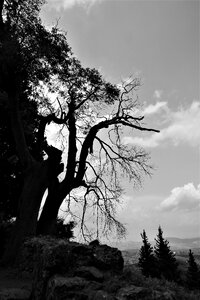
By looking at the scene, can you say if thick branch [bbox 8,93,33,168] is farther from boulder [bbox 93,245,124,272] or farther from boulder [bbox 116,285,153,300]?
boulder [bbox 116,285,153,300]

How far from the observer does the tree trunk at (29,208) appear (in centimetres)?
1528

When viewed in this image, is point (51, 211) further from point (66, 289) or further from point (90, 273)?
point (66, 289)

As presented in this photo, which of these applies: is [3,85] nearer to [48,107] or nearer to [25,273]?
[48,107]

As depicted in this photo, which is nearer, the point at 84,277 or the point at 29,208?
the point at 84,277

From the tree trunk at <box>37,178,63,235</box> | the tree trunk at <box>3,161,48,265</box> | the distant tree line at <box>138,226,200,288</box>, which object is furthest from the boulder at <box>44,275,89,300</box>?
the distant tree line at <box>138,226,200,288</box>

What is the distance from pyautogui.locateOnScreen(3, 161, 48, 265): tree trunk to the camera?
15.3m

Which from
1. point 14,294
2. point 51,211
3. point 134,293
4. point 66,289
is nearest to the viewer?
point 134,293

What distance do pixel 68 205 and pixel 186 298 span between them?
15.4 metres

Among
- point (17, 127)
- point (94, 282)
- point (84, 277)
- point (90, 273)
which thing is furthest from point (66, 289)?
point (17, 127)

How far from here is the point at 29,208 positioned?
16141 millimetres

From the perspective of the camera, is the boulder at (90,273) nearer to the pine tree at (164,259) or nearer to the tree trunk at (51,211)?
the tree trunk at (51,211)

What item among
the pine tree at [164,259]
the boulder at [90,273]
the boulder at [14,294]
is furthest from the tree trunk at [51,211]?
the pine tree at [164,259]

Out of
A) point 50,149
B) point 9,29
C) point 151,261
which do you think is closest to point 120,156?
point 50,149

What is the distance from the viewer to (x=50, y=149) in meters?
17.5
